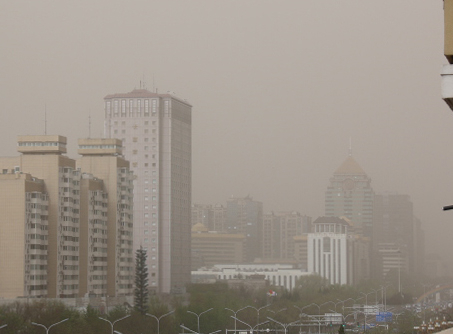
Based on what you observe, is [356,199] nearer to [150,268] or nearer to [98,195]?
[150,268]

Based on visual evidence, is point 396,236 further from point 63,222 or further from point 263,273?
point 63,222

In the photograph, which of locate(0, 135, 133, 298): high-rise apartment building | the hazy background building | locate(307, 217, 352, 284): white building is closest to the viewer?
locate(0, 135, 133, 298): high-rise apartment building

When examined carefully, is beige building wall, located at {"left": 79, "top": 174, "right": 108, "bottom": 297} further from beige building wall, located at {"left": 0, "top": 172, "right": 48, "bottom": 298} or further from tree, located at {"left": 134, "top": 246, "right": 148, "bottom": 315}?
beige building wall, located at {"left": 0, "top": 172, "right": 48, "bottom": 298}

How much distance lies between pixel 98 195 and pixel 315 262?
7074cm

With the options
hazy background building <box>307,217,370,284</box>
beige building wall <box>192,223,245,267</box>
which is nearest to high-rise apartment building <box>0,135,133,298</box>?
hazy background building <box>307,217,370,284</box>

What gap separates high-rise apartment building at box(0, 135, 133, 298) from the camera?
61.9 meters

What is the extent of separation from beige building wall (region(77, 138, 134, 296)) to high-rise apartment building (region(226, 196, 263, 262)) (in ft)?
267

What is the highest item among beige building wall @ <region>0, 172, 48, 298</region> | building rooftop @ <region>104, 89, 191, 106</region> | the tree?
building rooftop @ <region>104, 89, 191, 106</region>

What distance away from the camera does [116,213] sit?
7475 cm

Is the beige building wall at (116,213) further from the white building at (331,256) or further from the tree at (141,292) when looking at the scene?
the white building at (331,256)

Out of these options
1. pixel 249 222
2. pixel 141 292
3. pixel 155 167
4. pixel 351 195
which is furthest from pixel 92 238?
pixel 351 195

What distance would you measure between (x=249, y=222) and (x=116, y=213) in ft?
278

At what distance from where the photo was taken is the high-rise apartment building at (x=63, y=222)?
61.9 metres

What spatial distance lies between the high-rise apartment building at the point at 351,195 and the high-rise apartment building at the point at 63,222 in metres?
95.7
